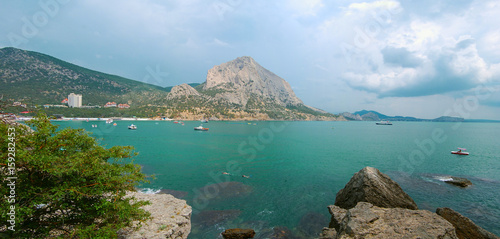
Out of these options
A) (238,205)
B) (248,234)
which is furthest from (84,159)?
(238,205)

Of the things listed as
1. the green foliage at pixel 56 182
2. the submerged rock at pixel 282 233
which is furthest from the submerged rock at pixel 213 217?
the green foliage at pixel 56 182

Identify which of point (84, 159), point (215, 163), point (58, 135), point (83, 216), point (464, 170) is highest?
point (58, 135)

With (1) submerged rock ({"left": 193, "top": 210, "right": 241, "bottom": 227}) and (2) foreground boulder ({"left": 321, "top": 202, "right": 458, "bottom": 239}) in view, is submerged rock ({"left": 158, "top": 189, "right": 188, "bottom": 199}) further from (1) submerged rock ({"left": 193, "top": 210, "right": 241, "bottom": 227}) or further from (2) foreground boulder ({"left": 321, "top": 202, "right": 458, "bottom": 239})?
(2) foreground boulder ({"left": 321, "top": 202, "right": 458, "bottom": 239})

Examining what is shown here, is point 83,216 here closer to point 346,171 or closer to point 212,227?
point 212,227

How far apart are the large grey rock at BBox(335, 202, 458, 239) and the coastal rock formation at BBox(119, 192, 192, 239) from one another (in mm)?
8690

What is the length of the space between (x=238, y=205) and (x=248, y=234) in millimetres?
5556

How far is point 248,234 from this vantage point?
16.0 m

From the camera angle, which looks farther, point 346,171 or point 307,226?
point 346,171

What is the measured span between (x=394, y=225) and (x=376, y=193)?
6.83 metres

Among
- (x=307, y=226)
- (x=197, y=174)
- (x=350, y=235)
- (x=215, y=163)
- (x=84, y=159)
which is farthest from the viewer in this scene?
(x=215, y=163)

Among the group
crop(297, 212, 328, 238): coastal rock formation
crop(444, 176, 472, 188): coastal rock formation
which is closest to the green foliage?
crop(297, 212, 328, 238): coastal rock formation

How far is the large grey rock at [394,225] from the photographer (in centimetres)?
941

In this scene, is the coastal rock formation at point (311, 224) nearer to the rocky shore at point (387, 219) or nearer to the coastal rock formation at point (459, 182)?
the rocky shore at point (387, 219)

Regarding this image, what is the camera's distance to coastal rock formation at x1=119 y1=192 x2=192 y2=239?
34.8 ft
